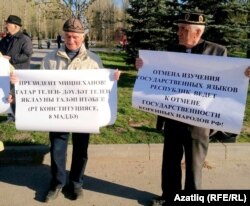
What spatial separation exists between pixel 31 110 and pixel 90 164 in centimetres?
142

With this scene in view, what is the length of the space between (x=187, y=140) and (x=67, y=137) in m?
1.32

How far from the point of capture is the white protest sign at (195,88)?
12.0 ft

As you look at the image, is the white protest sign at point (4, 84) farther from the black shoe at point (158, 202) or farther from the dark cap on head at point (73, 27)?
the black shoe at point (158, 202)

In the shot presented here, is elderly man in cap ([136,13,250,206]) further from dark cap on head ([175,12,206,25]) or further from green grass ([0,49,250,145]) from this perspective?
green grass ([0,49,250,145])

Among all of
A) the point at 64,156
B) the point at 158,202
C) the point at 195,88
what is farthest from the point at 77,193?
the point at 195,88

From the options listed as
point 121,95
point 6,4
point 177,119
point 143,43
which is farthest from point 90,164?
point 6,4

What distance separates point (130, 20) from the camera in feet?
46.5

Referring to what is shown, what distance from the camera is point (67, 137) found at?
169 inches

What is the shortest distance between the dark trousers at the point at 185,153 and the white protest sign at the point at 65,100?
2.16 ft

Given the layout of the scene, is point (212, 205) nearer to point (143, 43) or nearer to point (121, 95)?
point (121, 95)

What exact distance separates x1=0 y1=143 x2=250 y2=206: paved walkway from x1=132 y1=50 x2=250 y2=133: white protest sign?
3.62ft

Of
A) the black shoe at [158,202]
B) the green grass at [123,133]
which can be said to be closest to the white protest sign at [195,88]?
the black shoe at [158,202]

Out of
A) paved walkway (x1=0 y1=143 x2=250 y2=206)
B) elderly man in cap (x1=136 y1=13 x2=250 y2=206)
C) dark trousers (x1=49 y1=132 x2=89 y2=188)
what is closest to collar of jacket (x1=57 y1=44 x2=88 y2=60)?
elderly man in cap (x1=136 y1=13 x2=250 y2=206)

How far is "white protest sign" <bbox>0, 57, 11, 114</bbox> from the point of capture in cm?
418
